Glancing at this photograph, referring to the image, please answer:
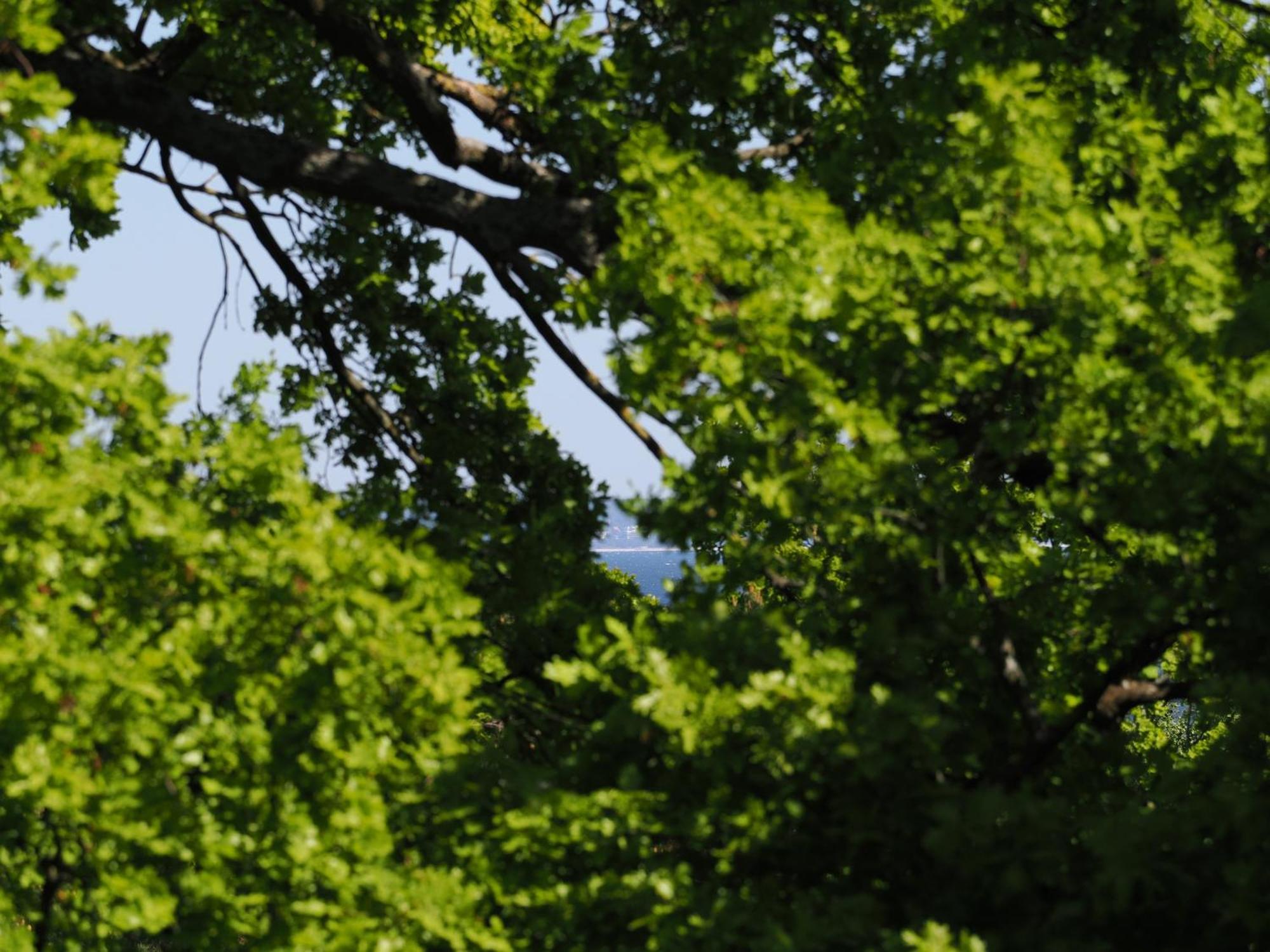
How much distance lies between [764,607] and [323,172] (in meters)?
4.11

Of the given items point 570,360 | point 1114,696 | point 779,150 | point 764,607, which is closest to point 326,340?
point 570,360

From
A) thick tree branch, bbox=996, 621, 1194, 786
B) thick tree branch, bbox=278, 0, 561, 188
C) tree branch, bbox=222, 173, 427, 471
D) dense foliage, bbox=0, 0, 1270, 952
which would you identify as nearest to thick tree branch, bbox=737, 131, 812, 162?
dense foliage, bbox=0, 0, 1270, 952

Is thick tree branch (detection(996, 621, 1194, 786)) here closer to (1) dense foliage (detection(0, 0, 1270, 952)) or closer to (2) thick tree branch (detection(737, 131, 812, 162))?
(1) dense foliage (detection(0, 0, 1270, 952))

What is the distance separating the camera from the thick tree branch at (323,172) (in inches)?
340

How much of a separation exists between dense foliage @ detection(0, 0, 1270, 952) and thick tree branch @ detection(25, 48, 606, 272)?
2.04 feet

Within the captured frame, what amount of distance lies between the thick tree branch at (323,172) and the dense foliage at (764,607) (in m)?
A: 0.62

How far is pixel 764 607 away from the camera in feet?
23.6

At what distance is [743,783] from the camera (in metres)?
6.70

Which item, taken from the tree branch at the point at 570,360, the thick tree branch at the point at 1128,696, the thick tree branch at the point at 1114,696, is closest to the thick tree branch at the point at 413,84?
the tree branch at the point at 570,360

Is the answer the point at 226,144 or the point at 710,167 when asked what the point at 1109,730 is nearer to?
the point at 710,167

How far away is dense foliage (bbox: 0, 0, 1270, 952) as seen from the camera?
6.21 m

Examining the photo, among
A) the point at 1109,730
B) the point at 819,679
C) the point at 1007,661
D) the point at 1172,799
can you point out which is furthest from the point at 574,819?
the point at 1109,730

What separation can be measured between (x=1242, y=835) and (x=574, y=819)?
293cm

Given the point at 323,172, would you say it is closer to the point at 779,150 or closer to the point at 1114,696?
the point at 779,150
